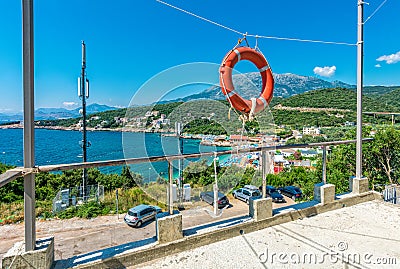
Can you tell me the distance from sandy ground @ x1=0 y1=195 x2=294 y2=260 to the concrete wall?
0.11 metres

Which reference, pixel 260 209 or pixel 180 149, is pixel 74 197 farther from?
pixel 260 209

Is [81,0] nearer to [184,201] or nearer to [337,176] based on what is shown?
[184,201]

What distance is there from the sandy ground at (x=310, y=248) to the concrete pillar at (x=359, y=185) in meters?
0.47

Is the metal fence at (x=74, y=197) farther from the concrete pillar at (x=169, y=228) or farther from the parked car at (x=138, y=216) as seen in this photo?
the concrete pillar at (x=169, y=228)

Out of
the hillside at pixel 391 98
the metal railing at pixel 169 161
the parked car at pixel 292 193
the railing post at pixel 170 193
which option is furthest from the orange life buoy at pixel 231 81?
the hillside at pixel 391 98

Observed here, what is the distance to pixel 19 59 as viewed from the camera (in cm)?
128

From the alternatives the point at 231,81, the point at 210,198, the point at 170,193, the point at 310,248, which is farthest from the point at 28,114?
the point at 310,248

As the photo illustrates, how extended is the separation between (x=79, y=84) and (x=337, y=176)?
10.7 metres

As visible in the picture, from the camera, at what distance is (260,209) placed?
2018mm

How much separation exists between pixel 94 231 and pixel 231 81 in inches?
171

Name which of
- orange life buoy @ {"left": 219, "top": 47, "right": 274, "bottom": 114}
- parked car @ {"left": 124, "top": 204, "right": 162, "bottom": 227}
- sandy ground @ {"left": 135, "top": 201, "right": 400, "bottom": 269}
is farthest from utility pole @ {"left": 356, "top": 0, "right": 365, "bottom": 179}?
parked car @ {"left": 124, "top": 204, "right": 162, "bottom": 227}

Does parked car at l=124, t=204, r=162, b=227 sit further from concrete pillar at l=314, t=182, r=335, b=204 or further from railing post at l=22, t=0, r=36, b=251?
railing post at l=22, t=0, r=36, b=251

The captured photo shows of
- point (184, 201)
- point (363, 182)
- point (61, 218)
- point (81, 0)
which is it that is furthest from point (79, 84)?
point (363, 182)

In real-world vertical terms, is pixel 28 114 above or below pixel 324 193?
above
